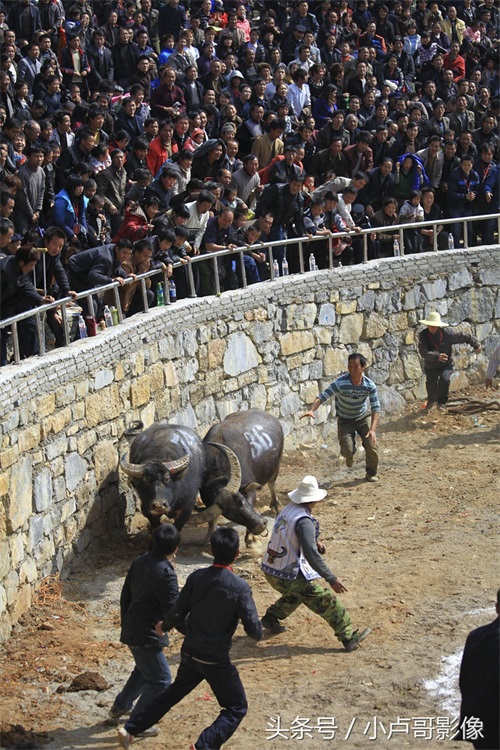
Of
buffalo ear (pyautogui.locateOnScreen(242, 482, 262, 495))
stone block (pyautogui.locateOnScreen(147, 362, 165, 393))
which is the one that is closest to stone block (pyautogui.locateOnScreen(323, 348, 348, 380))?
stone block (pyautogui.locateOnScreen(147, 362, 165, 393))

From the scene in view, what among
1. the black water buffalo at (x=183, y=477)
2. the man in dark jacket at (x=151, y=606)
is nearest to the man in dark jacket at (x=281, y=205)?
the black water buffalo at (x=183, y=477)

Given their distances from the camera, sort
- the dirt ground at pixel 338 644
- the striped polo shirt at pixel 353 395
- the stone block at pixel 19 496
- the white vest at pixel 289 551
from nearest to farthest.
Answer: the dirt ground at pixel 338 644 < the white vest at pixel 289 551 < the stone block at pixel 19 496 < the striped polo shirt at pixel 353 395

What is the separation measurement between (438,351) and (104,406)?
21.5ft

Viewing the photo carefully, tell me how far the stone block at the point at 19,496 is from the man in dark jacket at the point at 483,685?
5.00 metres

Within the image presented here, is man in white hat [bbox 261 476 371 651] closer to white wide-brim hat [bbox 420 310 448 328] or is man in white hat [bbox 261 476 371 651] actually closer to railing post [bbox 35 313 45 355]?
railing post [bbox 35 313 45 355]

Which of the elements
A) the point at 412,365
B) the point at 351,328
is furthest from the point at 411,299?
the point at 351,328

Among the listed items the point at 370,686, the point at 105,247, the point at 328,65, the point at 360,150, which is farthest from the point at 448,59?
the point at 370,686

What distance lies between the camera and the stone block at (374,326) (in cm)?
1909

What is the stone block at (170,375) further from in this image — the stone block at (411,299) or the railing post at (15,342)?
the stone block at (411,299)

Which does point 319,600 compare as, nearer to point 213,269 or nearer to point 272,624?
point 272,624

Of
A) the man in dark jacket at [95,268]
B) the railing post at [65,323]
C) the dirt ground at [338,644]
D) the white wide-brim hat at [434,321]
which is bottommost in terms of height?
the dirt ground at [338,644]

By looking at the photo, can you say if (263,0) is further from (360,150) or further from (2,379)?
(2,379)

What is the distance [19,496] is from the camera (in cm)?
1200

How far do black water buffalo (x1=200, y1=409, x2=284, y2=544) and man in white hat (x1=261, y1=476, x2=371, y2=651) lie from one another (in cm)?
233
